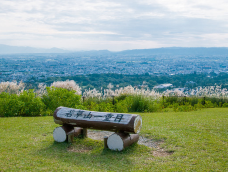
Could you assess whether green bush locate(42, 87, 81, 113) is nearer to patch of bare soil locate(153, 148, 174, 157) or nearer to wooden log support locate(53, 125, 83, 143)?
wooden log support locate(53, 125, 83, 143)

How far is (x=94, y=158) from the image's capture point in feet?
18.3

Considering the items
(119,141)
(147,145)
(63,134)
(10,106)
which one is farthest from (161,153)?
(10,106)

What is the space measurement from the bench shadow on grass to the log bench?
0.20 meters

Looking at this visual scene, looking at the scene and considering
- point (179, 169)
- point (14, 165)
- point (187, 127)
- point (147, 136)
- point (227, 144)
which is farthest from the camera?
point (187, 127)

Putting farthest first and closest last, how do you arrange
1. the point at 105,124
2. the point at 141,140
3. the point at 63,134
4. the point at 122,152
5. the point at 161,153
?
the point at 141,140
the point at 63,134
the point at 105,124
the point at 122,152
the point at 161,153

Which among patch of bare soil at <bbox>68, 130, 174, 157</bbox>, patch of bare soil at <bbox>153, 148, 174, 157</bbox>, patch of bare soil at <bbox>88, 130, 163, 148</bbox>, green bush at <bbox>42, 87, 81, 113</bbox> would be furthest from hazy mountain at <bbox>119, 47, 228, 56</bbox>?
patch of bare soil at <bbox>153, 148, 174, 157</bbox>

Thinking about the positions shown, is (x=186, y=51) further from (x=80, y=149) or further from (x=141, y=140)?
(x=80, y=149)

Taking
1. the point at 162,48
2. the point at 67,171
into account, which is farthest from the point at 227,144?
the point at 162,48

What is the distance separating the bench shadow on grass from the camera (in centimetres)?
518

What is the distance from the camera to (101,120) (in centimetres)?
623

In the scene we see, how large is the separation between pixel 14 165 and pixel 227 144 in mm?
5323

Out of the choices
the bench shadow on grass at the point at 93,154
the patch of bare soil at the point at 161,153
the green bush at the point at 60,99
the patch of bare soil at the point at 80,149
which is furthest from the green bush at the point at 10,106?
the patch of bare soil at the point at 161,153

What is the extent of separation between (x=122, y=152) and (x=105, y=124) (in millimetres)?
851

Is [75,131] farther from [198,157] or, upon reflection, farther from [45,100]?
[45,100]
